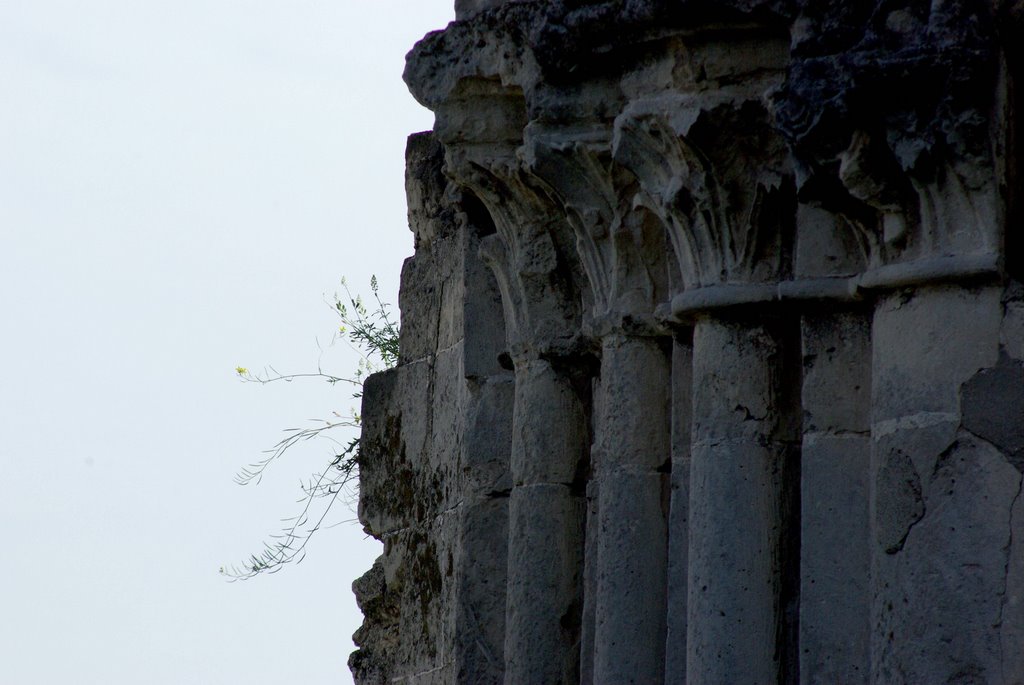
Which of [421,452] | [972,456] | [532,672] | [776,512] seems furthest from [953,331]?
[421,452]

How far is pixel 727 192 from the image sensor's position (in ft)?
16.0

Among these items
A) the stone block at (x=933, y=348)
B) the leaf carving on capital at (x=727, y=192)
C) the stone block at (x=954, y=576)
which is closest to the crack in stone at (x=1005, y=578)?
the stone block at (x=954, y=576)

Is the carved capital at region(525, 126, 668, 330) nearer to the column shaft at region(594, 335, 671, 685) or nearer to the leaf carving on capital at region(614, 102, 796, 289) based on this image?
the column shaft at region(594, 335, 671, 685)

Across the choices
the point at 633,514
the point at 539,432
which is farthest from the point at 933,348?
the point at 539,432

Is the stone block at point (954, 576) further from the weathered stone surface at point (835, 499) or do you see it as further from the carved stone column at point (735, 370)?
the carved stone column at point (735, 370)

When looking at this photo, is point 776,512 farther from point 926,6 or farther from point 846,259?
point 926,6

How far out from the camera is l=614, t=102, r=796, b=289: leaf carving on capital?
4840mm

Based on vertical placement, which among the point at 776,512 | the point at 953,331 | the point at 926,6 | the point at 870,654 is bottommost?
the point at 870,654

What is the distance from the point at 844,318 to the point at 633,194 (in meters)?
0.82

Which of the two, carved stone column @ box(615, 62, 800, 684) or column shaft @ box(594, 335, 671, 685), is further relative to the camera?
column shaft @ box(594, 335, 671, 685)

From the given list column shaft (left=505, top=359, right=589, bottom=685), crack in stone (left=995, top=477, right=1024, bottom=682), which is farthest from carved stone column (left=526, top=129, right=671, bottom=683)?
crack in stone (left=995, top=477, right=1024, bottom=682)

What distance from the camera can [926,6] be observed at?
4.33 metres

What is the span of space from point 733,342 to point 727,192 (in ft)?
A: 1.22

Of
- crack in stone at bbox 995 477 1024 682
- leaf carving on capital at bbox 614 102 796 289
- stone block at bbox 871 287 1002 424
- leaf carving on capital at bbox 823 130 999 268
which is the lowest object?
crack in stone at bbox 995 477 1024 682
